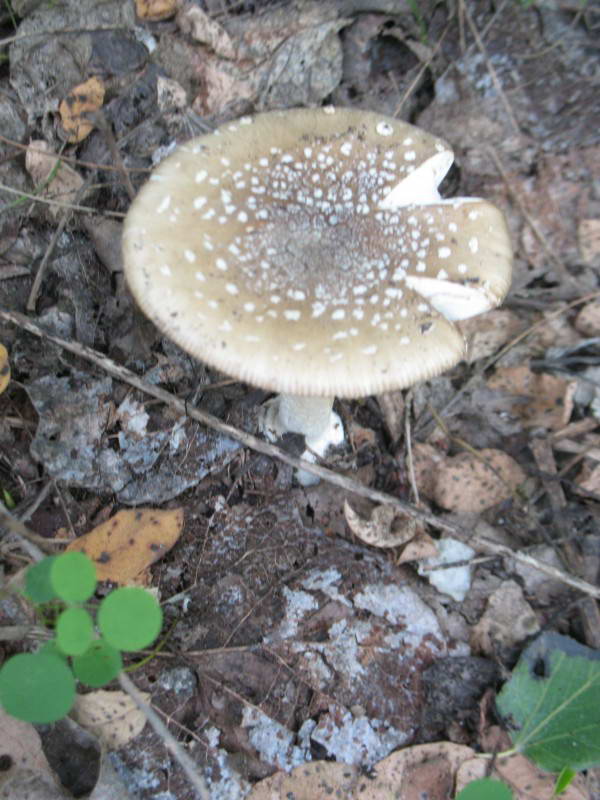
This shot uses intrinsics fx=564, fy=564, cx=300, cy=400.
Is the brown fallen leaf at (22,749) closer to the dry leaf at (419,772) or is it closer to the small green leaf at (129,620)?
the small green leaf at (129,620)

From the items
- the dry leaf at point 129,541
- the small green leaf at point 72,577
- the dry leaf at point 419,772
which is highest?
the small green leaf at point 72,577

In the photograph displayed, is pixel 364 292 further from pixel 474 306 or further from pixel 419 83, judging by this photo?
pixel 419 83

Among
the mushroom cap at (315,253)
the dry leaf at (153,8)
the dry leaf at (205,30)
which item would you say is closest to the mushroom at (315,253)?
the mushroom cap at (315,253)

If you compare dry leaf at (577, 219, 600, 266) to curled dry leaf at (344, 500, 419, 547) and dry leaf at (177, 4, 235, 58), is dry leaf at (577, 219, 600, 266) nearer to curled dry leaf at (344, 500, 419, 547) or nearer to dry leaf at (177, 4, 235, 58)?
curled dry leaf at (344, 500, 419, 547)

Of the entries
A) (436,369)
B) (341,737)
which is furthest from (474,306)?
(341,737)

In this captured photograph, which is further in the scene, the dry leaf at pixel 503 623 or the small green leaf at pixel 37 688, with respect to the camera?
the dry leaf at pixel 503 623

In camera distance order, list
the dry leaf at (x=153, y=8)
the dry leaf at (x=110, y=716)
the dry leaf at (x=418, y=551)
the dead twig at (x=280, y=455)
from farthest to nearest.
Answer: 1. the dry leaf at (x=153, y=8)
2. the dry leaf at (x=418, y=551)
3. the dead twig at (x=280, y=455)
4. the dry leaf at (x=110, y=716)
